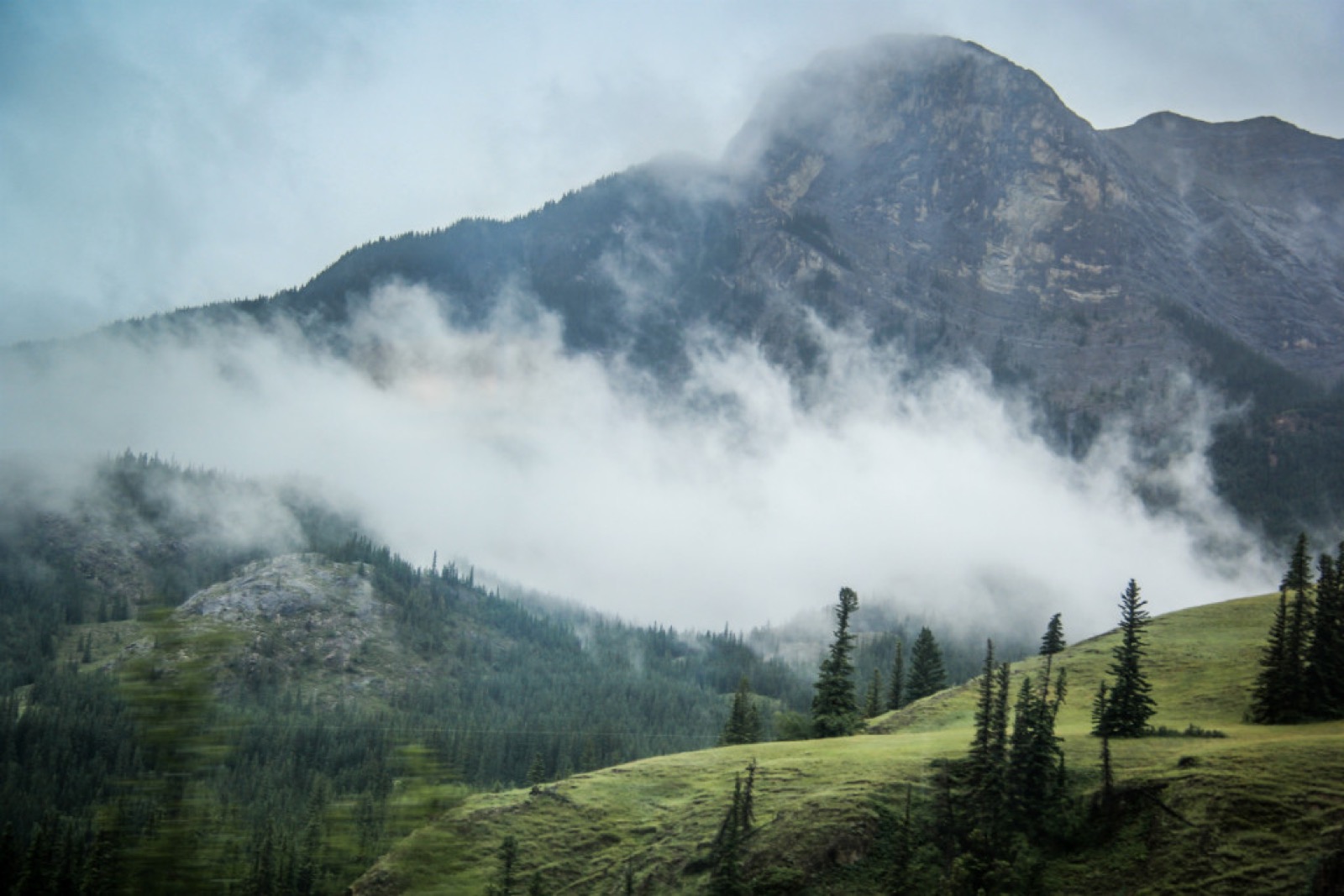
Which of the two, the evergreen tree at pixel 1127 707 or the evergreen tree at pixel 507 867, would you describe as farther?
the evergreen tree at pixel 1127 707

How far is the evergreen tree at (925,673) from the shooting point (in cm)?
12406

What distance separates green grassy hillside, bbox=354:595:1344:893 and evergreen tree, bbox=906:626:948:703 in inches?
1179

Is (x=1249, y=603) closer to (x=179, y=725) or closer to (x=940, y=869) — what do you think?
(x=940, y=869)

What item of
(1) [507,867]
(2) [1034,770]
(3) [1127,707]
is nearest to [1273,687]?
(3) [1127,707]

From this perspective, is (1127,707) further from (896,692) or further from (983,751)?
(896,692)

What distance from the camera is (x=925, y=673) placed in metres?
125

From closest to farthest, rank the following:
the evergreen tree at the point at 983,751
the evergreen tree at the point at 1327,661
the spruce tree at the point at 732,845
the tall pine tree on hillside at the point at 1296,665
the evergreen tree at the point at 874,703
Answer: the spruce tree at the point at 732,845
the evergreen tree at the point at 983,751
the evergreen tree at the point at 1327,661
the tall pine tree on hillside at the point at 1296,665
the evergreen tree at the point at 874,703

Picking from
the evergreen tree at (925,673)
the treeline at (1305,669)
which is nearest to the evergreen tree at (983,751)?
the treeline at (1305,669)

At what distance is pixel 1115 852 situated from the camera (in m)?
53.3

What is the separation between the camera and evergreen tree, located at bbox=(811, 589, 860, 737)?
A: 92.7 meters

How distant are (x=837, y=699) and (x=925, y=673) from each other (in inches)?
1365

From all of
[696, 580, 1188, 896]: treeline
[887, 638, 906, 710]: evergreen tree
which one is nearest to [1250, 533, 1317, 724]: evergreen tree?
[696, 580, 1188, 896]: treeline

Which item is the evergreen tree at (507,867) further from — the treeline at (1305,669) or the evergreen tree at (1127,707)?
the treeline at (1305,669)

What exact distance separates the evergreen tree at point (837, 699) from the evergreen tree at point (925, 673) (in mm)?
30305
